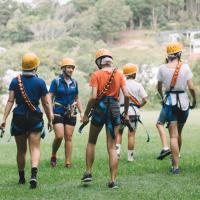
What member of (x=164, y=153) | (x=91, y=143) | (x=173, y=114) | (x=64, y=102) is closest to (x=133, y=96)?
(x=164, y=153)

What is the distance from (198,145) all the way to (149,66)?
2688 inches

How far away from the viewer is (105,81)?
339 inches

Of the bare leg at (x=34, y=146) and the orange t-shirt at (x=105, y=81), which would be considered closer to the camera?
the orange t-shirt at (x=105, y=81)

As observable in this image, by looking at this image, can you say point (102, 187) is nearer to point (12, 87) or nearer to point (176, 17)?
point (12, 87)

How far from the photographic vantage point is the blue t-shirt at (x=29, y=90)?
8.82 m

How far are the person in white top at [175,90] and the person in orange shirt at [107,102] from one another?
1552 millimetres

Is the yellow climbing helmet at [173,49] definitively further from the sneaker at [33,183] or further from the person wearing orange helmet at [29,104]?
the sneaker at [33,183]

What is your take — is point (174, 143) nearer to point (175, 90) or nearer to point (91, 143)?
point (175, 90)

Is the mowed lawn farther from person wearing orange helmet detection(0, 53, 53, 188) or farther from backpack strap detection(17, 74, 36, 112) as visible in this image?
backpack strap detection(17, 74, 36, 112)

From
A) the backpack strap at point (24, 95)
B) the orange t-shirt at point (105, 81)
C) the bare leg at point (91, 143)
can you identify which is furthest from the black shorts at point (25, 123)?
the orange t-shirt at point (105, 81)

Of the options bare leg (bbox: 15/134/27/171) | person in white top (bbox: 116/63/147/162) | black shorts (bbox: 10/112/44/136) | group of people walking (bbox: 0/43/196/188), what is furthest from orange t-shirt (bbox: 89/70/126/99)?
person in white top (bbox: 116/63/147/162)

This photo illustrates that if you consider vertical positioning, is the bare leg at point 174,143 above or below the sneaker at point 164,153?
above

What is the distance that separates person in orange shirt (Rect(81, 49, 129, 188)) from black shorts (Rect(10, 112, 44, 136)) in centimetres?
74

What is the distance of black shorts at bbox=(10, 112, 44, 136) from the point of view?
29.1 ft
